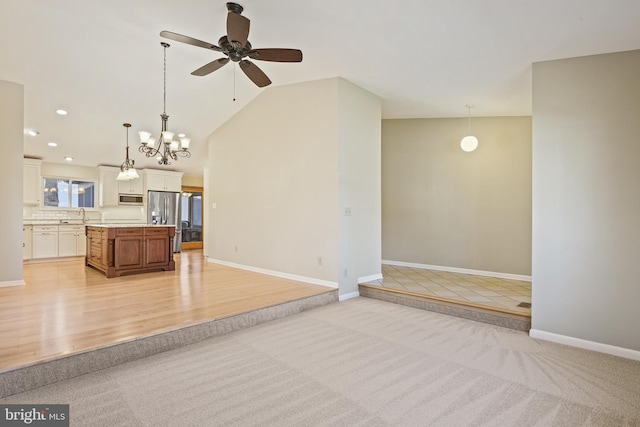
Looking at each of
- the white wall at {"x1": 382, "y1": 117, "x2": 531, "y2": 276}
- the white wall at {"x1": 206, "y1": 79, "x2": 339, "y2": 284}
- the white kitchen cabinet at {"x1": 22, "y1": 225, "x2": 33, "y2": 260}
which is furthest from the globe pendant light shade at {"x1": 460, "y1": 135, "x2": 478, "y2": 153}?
the white kitchen cabinet at {"x1": 22, "y1": 225, "x2": 33, "y2": 260}

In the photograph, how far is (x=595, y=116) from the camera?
3.16 metres

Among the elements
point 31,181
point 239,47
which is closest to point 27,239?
point 31,181

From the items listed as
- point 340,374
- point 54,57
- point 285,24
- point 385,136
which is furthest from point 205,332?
point 385,136

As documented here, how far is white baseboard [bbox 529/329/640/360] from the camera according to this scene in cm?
294

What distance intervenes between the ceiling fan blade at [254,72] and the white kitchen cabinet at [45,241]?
685 cm

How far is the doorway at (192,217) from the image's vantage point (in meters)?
9.93

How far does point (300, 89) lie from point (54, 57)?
3402 millimetres

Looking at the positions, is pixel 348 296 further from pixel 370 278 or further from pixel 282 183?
pixel 282 183

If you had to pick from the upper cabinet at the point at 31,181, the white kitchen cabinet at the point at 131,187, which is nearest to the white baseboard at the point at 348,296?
the white kitchen cabinet at the point at 131,187

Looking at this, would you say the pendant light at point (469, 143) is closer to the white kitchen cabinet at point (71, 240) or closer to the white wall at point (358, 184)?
the white wall at point (358, 184)

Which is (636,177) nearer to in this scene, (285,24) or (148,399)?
(285,24)

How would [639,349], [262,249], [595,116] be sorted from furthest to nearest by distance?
[262,249]
[595,116]
[639,349]

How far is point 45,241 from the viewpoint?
7.30 m

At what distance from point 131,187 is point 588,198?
9482 millimetres
